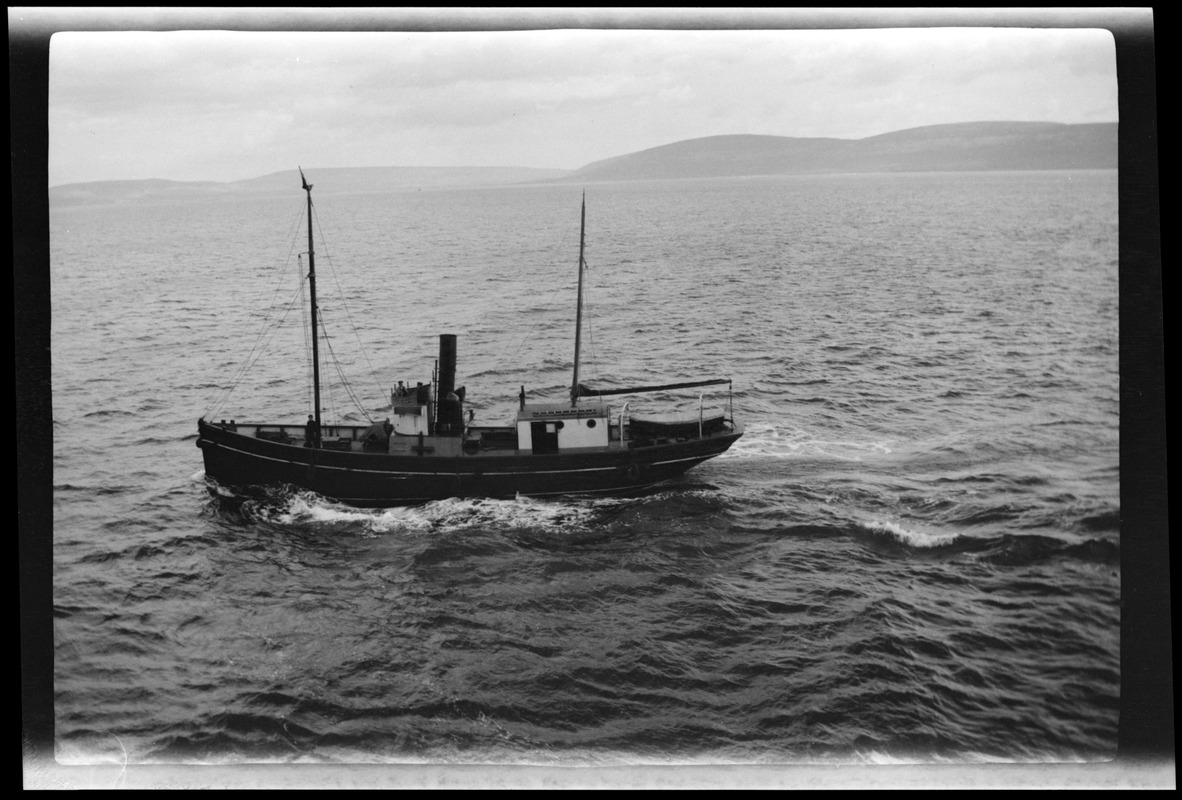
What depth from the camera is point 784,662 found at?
47.4 ft

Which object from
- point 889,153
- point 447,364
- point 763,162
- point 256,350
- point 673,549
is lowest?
point 673,549

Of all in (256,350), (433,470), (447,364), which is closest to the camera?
(433,470)

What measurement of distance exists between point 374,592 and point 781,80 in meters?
11.8

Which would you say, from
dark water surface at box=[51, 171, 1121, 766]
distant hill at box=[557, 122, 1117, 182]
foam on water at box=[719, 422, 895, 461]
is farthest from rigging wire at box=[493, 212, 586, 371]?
foam on water at box=[719, 422, 895, 461]

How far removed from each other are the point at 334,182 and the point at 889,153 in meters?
13.8

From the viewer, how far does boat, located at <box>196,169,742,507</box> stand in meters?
21.0

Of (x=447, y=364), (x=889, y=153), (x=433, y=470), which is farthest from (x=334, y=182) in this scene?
(x=889, y=153)

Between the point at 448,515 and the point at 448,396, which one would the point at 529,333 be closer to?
the point at 448,396

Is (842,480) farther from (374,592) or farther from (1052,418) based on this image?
(374,592)

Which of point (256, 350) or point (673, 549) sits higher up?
point (256, 350)

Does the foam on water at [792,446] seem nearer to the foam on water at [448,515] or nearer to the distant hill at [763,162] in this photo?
the foam on water at [448,515]

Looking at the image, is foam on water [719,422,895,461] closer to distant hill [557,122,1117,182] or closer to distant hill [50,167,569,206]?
distant hill [557,122,1117,182]

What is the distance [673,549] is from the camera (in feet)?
62.7

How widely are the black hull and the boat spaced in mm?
24
